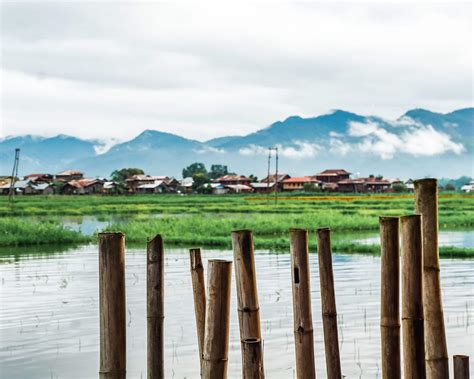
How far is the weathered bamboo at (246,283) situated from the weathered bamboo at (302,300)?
56cm

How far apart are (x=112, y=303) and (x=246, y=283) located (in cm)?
93

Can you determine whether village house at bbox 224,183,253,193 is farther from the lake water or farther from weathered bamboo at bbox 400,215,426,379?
weathered bamboo at bbox 400,215,426,379

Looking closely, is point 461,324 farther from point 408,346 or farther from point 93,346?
point 408,346

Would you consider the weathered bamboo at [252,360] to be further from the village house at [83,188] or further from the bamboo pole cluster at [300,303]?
the village house at [83,188]

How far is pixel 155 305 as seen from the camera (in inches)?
241

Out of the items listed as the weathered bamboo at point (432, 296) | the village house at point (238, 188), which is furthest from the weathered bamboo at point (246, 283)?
the village house at point (238, 188)

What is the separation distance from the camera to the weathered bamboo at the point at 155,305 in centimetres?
604

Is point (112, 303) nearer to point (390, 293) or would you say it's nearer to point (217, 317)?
point (217, 317)

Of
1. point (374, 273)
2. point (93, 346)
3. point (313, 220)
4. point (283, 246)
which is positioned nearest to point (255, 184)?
point (313, 220)

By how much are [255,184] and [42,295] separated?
12277 centimetres

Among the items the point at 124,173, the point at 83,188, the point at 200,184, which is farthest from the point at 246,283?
the point at 124,173

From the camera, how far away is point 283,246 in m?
31.0

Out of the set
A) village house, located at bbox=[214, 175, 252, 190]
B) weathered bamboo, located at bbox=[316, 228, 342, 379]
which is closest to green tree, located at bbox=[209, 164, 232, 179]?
village house, located at bbox=[214, 175, 252, 190]

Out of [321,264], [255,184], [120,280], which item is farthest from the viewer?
[255,184]
